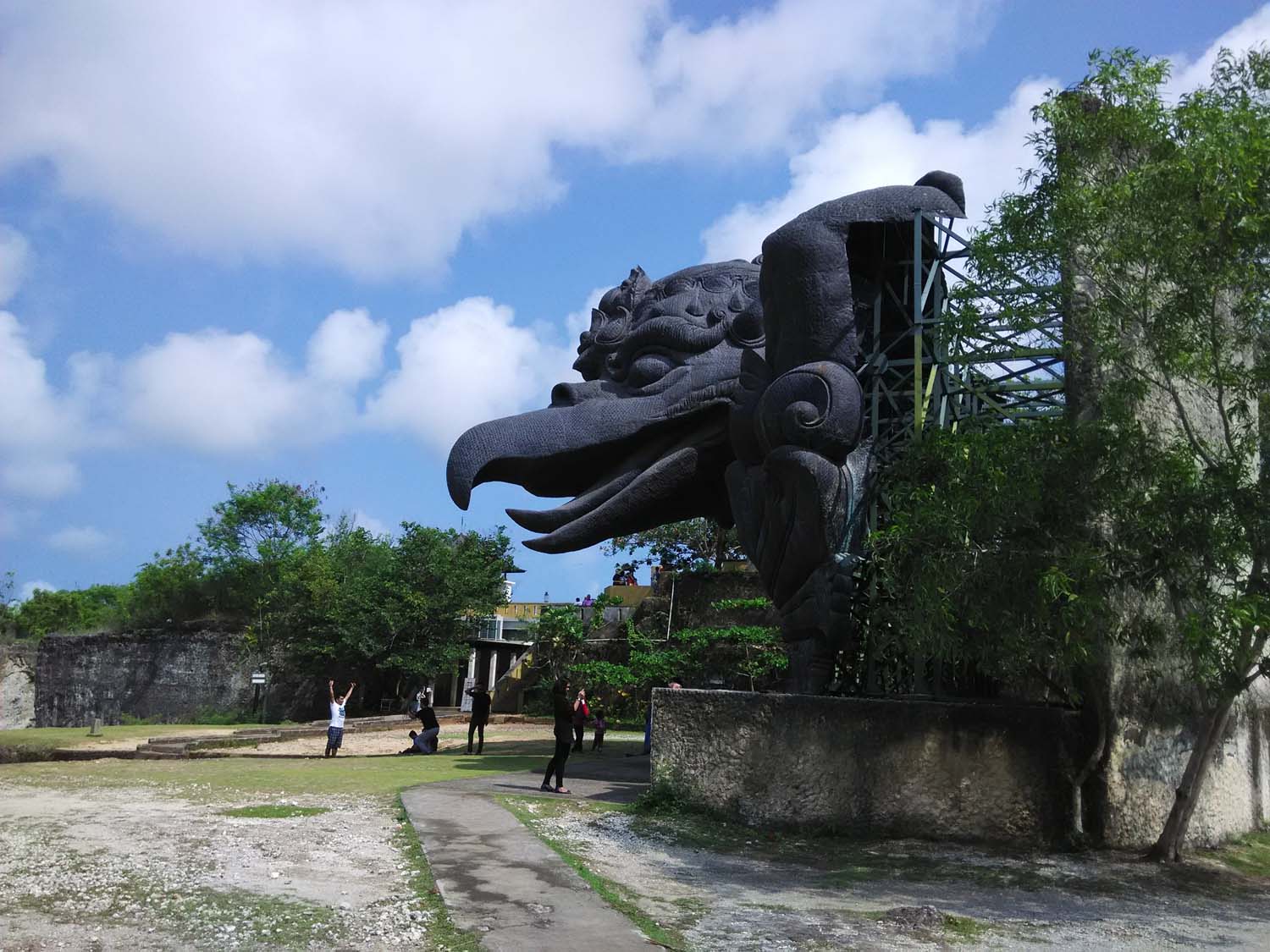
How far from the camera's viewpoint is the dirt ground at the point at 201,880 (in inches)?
191

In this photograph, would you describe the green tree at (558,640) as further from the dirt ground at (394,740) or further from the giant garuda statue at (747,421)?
the giant garuda statue at (747,421)

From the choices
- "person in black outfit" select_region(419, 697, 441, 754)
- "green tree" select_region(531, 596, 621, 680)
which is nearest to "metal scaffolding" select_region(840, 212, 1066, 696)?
"person in black outfit" select_region(419, 697, 441, 754)

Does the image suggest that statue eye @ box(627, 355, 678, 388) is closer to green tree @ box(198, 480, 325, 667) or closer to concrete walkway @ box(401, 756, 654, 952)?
concrete walkway @ box(401, 756, 654, 952)

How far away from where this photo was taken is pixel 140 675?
31.5m

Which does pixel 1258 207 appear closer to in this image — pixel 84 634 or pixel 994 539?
pixel 994 539

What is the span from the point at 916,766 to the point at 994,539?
2203 millimetres

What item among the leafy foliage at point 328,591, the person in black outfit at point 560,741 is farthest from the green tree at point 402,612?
the person in black outfit at point 560,741

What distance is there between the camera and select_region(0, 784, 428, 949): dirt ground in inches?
191

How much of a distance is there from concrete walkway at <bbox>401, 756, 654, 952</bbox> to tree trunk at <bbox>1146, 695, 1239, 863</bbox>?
4.25m

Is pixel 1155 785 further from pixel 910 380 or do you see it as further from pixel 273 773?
pixel 273 773

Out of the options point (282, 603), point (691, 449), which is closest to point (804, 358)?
point (691, 449)

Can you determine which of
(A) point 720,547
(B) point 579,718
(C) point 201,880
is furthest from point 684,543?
(C) point 201,880

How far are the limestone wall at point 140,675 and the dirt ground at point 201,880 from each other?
22996mm

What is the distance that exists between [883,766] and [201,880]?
4.90m
